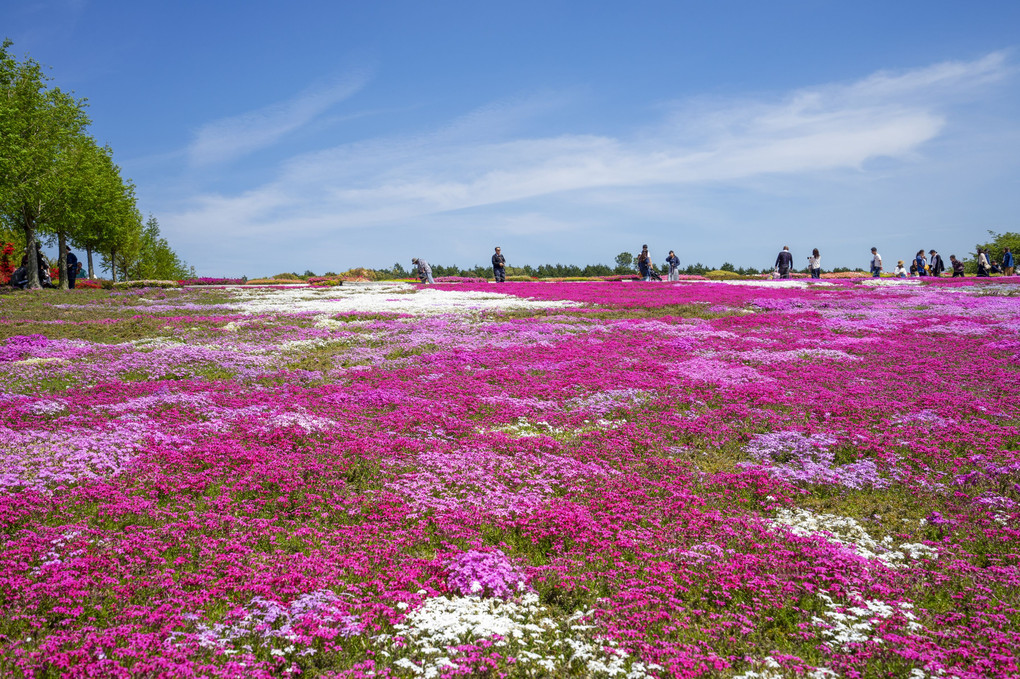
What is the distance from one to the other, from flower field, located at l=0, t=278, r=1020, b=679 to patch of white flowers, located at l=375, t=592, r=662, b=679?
0.03m

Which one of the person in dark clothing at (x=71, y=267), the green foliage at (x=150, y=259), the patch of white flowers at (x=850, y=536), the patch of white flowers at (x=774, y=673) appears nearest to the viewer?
the patch of white flowers at (x=774, y=673)

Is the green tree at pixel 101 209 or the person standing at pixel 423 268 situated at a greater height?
the green tree at pixel 101 209

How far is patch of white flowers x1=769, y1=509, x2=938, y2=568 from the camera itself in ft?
24.6

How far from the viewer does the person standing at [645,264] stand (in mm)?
56019

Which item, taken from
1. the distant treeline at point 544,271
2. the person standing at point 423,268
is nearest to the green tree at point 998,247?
the distant treeline at point 544,271

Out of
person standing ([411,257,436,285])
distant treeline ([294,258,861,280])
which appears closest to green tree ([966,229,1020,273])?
distant treeline ([294,258,861,280])

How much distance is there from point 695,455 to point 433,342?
39.7 ft

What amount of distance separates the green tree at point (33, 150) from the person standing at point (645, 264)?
4862cm

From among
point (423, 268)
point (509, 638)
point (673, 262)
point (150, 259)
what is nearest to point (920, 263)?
point (673, 262)

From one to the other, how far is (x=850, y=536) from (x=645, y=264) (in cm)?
5086

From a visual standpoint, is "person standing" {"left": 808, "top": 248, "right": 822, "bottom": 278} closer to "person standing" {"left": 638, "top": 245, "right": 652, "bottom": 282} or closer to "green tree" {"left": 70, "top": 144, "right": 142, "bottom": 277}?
"person standing" {"left": 638, "top": 245, "right": 652, "bottom": 282}

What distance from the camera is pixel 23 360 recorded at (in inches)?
654

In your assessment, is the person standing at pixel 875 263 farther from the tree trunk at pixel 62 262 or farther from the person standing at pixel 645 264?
the tree trunk at pixel 62 262

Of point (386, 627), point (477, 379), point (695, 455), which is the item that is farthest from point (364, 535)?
point (477, 379)
